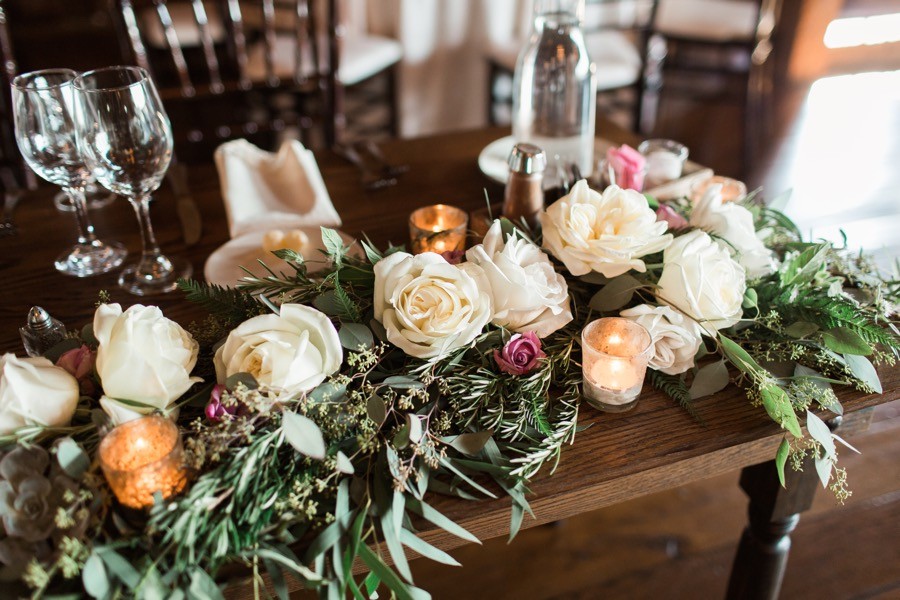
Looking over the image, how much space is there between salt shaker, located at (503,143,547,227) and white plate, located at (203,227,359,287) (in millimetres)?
202

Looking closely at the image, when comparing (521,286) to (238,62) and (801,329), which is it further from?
(238,62)

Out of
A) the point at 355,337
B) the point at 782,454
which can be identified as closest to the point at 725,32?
the point at 782,454

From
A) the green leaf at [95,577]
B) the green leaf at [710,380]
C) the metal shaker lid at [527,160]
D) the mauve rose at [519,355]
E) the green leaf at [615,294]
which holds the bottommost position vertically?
the green leaf at [710,380]

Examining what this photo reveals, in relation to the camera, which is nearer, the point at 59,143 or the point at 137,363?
the point at 137,363

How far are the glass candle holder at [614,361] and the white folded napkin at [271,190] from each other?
0.45 m

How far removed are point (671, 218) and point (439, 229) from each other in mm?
278

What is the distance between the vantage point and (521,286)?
0.69m

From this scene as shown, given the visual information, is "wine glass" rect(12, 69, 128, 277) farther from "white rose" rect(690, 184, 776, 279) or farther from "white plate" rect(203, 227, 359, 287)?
"white rose" rect(690, 184, 776, 279)

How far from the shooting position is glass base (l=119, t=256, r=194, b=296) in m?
0.94

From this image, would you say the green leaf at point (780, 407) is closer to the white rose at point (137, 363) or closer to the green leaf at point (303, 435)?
the green leaf at point (303, 435)

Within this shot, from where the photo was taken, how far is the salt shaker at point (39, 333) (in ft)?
2.46

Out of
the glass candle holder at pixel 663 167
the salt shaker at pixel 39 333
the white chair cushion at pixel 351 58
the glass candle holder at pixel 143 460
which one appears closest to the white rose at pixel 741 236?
the glass candle holder at pixel 663 167

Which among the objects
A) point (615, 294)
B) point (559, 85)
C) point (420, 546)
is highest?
point (559, 85)

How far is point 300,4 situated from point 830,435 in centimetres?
150
